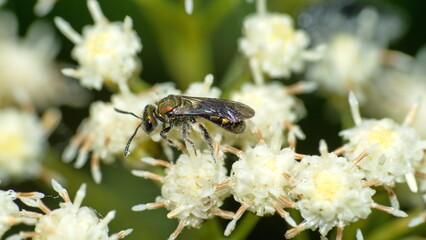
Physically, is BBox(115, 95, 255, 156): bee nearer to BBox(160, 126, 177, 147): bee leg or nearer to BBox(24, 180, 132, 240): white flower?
BBox(160, 126, 177, 147): bee leg

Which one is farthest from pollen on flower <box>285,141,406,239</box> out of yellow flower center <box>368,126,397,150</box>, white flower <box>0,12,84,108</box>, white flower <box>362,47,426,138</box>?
white flower <box>0,12,84,108</box>

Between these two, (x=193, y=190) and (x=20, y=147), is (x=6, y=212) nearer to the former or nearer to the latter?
(x=193, y=190)

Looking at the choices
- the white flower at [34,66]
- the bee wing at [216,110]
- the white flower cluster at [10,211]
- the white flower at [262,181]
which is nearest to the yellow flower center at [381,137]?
the white flower at [262,181]

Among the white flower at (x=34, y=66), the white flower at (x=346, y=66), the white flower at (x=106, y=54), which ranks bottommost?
the white flower at (x=106, y=54)

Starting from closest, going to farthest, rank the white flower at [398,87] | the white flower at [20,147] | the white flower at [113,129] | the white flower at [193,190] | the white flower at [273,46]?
the white flower at [193,190] → the white flower at [113,129] → the white flower at [273,46] → the white flower at [20,147] → the white flower at [398,87]

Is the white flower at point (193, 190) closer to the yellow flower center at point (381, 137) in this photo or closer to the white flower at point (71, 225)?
the white flower at point (71, 225)

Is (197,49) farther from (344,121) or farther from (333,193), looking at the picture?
(333,193)
